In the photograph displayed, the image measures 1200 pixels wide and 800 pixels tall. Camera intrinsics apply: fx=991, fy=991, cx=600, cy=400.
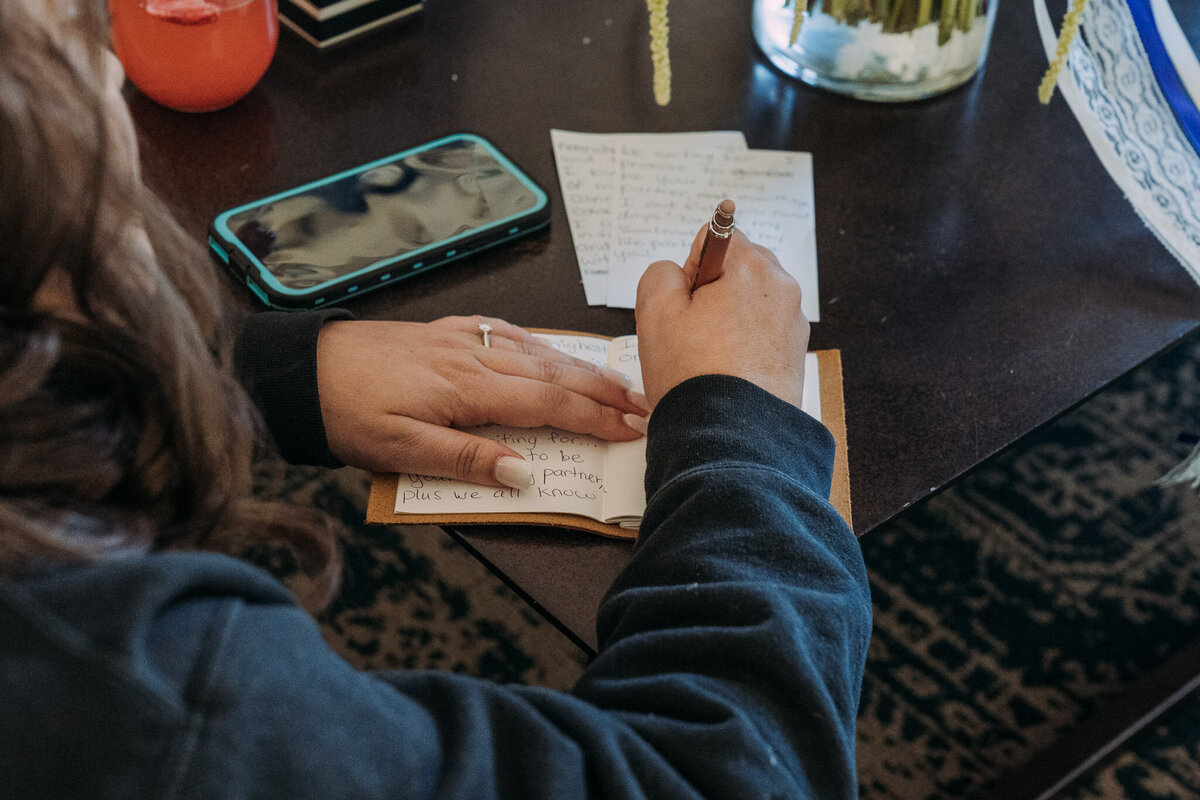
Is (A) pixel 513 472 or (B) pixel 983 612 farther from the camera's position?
(B) pixel 983 612

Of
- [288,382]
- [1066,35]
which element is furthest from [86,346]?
[1066,35]

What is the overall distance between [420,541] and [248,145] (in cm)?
62

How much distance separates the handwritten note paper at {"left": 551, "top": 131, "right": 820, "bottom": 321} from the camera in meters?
0.79

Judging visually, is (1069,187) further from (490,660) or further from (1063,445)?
(490,660)

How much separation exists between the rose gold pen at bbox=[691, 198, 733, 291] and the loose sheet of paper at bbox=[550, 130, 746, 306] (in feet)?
0.35

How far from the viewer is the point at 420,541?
1.33m

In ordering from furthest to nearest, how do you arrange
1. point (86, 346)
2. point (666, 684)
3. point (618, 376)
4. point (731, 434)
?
point (618, 376), point (731, 434), point (666, 684), point (86, 346)

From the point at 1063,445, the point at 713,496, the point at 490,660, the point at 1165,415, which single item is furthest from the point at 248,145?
the point at 1165,415

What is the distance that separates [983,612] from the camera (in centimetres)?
128

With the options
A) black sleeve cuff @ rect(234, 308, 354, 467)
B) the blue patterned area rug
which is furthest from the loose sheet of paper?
the blue patterned area rug

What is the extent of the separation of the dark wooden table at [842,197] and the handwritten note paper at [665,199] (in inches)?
0.6

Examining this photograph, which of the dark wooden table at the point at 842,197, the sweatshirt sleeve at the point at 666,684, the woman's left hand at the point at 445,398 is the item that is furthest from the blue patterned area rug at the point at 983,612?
the sweatshirt sleeve at the point at 666,684

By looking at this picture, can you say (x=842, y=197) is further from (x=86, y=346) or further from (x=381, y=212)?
(x=86, y=346)

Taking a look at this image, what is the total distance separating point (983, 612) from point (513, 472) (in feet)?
2.92
